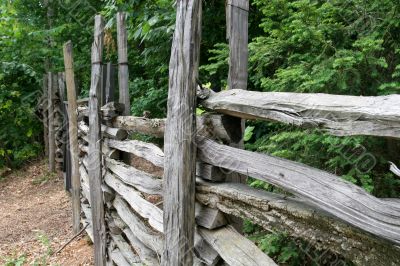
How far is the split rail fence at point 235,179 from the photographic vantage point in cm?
133

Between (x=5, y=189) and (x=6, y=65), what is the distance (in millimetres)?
3350

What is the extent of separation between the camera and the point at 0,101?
419 inches

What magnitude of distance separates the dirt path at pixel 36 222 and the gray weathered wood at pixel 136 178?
1.78m

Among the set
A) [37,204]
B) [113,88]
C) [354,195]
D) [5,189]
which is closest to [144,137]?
[37,204]

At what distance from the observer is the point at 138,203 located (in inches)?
127

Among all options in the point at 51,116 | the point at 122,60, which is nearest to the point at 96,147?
the point at 122,60

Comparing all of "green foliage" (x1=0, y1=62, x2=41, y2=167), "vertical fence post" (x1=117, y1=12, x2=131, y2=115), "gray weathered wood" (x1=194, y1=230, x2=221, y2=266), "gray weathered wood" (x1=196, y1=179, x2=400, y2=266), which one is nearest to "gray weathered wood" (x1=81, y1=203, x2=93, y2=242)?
"vertical fence post" (x1=117, y1=12, x2=131, y2=115)

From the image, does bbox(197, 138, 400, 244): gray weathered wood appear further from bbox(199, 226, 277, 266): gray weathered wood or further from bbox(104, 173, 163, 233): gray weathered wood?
bbox(104, 173, 163, 233): gray weathered wood

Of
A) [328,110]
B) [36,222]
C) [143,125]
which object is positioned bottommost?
[36,222]

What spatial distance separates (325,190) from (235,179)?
84 cm

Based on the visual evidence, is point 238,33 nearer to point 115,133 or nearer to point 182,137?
point 182,137

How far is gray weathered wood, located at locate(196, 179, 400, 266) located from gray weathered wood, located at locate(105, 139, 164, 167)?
2.20 feet

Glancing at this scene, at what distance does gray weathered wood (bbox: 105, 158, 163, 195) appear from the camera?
2.84m

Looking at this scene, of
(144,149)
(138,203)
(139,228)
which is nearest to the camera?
(144,149)
